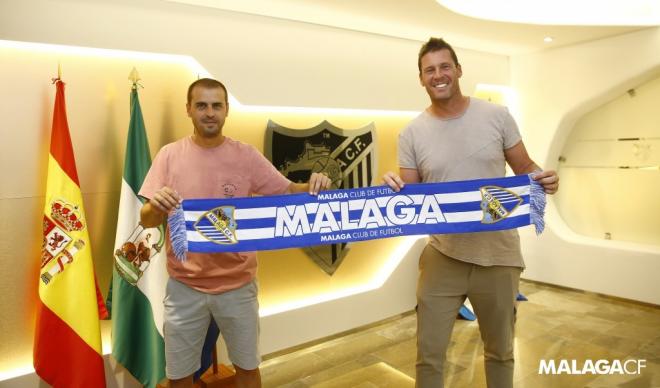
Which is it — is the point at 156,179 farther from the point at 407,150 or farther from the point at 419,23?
the point at 419,23

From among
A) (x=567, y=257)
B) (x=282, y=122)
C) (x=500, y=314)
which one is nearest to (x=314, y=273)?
(x=282, y=122)

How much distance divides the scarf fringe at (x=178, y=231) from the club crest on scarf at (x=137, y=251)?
674 mm

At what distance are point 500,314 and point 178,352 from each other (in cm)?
128

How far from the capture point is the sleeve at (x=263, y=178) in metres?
1.96

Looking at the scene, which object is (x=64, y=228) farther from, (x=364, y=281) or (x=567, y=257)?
(x=567, y=257)

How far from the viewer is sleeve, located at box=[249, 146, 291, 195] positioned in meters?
1.96

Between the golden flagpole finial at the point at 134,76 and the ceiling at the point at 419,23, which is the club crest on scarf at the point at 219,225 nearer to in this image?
the golden flagpole finial at the point at 134,76

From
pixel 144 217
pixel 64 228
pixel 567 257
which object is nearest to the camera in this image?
pixel 144 217

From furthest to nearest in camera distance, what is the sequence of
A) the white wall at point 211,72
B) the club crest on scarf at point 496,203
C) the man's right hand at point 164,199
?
1. the white wall at point 211,72
2. the club crest on scarf at point 496,203
3. the man's right hand at point 164,199

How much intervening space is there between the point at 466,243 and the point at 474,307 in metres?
0.26

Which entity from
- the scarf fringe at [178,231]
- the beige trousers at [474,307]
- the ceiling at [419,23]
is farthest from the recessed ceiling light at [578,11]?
the scarf fringe at [178,231]

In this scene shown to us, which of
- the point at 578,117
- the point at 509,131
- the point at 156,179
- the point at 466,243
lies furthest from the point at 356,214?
the point at 578,117

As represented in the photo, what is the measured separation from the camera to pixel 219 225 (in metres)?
1.83

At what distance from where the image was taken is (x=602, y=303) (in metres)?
4.05
